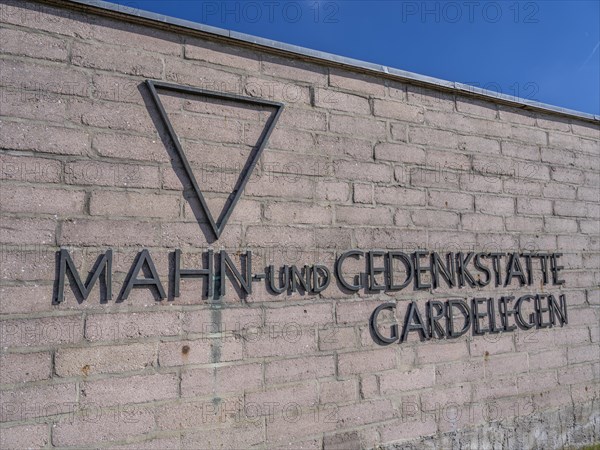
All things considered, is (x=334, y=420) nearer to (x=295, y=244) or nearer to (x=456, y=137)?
(x=295, y=244)

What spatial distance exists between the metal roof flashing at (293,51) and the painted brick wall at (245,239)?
0.17ft

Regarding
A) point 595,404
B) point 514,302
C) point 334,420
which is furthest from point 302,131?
point 595,404

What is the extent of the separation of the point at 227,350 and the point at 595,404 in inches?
117

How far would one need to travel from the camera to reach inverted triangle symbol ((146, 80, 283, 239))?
263 cm

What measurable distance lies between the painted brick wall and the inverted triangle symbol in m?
0.04

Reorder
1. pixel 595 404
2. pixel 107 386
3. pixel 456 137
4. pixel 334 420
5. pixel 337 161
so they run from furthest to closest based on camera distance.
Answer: pixel 595 404 < pixel 456 137 < pixel 337 161 < pixel 334 420 < pixel 107 386

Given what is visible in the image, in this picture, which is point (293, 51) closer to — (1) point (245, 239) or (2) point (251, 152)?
(2) point (251, 152)

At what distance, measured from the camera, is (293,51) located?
3029 mm

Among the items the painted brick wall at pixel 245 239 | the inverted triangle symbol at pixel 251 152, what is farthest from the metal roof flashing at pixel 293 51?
the inverted triangle symbol at pixel 251 152

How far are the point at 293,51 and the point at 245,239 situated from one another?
45.0 inches

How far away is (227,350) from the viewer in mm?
2646

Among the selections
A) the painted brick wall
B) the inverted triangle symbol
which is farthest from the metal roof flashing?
the inverted triangle symbol

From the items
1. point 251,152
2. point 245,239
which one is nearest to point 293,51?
point 251,152

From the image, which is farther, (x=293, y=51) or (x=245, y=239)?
(x=293, y=51)
